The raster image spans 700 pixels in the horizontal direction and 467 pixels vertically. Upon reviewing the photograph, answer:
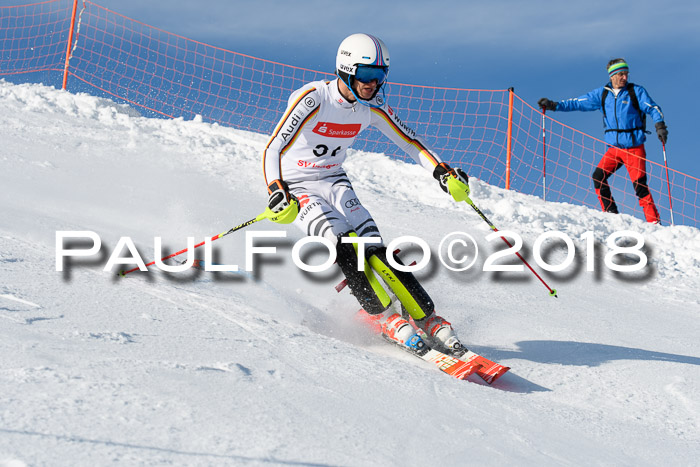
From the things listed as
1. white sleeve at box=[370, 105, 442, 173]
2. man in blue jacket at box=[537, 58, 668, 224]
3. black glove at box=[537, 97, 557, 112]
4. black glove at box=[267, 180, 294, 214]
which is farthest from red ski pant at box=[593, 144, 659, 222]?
black glove at box=[267, 180, 294, 214]

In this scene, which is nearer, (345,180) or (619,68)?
(345,180)

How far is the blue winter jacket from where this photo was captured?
8273 millimetres

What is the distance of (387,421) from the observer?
7.55 ft

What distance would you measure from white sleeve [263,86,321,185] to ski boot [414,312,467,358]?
→ 4.01ft

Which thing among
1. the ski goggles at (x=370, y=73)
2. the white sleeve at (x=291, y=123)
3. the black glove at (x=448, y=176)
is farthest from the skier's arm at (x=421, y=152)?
the white sleeve at (x=291, y=123)

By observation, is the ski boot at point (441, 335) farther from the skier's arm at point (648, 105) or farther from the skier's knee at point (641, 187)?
the skier's arm at point (648, 105)

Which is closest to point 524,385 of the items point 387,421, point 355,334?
point 355,334

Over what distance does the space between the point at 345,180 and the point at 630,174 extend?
5297 mm

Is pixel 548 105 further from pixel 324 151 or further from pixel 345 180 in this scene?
pixel 324 151

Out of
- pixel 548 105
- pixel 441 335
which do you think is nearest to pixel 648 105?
pixel 548 105

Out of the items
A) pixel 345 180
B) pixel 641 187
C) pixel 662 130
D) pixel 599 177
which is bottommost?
pixel 345 180

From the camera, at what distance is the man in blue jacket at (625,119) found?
8.28 metres

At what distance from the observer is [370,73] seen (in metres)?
3.90

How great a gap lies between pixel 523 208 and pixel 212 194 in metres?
3.76
